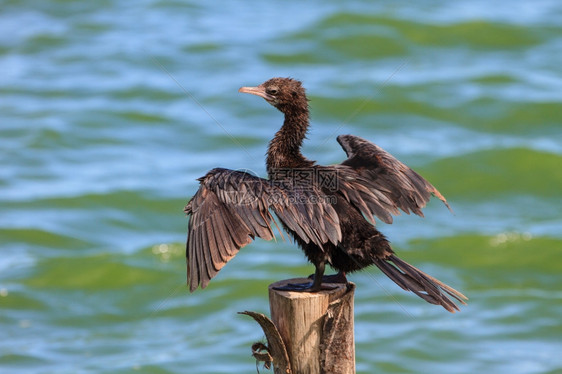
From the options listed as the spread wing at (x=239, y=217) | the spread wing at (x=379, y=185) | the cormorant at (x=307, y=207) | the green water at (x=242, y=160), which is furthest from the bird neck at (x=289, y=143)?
the green water at (x=242, y=160)

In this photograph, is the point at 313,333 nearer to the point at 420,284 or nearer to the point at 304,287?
the point at 304,287

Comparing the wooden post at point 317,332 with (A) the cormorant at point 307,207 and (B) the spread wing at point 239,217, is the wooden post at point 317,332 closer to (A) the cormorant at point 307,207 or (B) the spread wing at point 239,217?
(A) the cormorant at point 307,207

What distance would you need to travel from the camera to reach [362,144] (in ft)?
19.5

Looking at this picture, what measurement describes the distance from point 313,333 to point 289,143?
1.53 meters

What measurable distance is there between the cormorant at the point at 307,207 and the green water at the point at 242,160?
416cm

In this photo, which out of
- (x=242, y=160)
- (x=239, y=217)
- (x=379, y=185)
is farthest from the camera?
(x=242, y=160)

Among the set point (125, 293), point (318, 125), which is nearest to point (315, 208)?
point (125, 293)

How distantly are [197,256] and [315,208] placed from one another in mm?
795

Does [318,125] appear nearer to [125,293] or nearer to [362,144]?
[125,293]

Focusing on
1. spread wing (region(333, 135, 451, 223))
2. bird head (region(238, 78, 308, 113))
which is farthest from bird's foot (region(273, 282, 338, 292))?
bird head (region(238, 78, 308, 113))

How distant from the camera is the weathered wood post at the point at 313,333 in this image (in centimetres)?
467

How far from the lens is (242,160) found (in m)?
13.4

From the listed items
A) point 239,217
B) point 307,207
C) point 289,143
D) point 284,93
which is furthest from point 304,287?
point 284,93

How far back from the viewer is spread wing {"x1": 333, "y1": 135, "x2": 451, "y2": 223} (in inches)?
207
